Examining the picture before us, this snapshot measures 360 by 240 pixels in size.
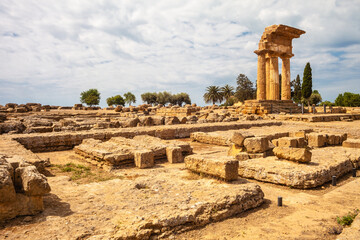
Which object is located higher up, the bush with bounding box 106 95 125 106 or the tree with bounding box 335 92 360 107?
the bush with bounding box 106 95 125 106

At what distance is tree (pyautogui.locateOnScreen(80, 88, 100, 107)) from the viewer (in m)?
65.4

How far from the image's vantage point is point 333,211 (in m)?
3.67

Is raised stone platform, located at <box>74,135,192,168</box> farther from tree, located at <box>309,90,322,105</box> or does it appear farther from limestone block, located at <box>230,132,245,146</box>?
tree, located at <box>309,90,322,105</box>

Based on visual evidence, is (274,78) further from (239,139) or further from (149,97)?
(149,97)

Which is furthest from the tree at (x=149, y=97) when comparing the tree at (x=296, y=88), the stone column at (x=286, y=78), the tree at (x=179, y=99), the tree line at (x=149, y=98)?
the stone column at (x=286, y=78)

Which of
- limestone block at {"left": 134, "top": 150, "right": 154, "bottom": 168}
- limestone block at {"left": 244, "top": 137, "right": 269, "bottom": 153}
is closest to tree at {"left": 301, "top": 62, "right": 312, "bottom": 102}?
limestone block at {"left": 244, "top": 137, "right": 269, "bottom": 153}

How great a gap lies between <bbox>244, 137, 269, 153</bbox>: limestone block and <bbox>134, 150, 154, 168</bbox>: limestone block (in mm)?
2706

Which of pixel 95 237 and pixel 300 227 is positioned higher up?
pixel 95 237

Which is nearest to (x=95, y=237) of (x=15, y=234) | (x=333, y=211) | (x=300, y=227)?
(x=15, y=234)

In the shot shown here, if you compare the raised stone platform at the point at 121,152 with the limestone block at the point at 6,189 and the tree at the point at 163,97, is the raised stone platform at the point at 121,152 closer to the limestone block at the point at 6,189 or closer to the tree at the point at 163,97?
the limestone block at the point at 6,189

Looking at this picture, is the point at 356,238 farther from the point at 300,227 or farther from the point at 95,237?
the point at 95,237

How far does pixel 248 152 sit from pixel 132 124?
26.3ft

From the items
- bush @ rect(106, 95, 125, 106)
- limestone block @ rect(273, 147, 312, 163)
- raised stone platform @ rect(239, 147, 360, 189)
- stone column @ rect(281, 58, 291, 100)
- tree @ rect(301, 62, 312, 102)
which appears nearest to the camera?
raised stone platform @ rect(239, 147, 360, 189)

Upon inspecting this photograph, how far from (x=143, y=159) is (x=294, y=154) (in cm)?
361
